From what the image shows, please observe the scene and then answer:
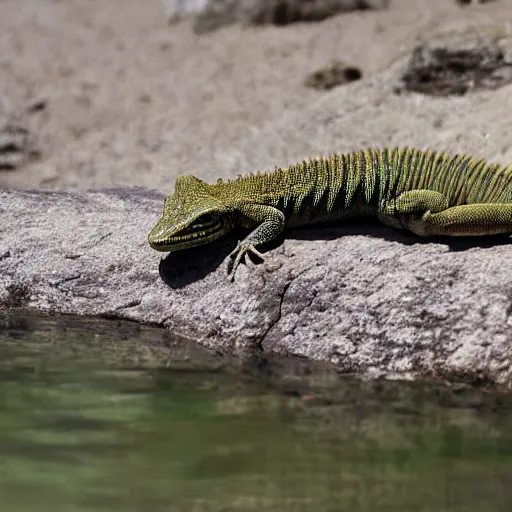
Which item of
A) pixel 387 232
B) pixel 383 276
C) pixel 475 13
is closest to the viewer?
pixel 383 276

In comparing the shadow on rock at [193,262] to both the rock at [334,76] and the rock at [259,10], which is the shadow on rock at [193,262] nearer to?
the rock at [334,76]

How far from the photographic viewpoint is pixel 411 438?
552cm

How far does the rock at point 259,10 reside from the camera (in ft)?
53.8

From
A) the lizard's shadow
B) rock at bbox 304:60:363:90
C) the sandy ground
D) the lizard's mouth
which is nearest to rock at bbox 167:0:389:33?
the sandy ground

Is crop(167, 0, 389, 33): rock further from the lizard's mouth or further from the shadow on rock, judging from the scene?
the lizard's mouth

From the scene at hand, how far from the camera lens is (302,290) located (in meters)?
7.21

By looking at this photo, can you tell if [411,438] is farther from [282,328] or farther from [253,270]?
[253,270]

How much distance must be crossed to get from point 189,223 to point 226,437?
2328 mm

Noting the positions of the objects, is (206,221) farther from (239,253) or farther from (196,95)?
(196,95)

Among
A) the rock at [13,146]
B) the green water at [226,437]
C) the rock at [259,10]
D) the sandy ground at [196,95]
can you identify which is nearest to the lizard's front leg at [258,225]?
the green water at [226,437]

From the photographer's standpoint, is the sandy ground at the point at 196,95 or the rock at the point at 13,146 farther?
the rock at the point at 13,146

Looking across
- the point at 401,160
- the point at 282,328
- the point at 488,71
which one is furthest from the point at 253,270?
the point at 488,71

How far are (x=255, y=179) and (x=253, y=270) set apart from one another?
0.86 m

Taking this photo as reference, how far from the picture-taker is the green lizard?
24.3 ft
